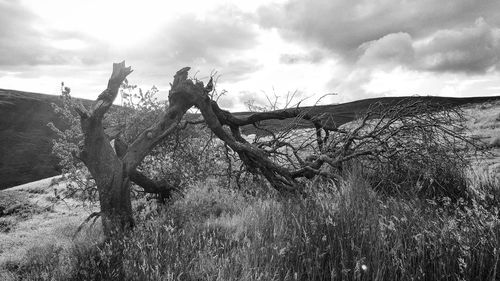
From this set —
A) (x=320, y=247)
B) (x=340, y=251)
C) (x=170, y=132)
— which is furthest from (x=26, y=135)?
(x=340, y=251)

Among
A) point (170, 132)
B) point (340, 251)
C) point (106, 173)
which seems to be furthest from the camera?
point (170, 132)

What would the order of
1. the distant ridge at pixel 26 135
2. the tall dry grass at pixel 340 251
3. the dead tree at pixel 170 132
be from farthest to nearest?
the distant ridge at pixel 26 135, the dead tree at pixel 170 132, the tall dry grass at pixel 340 251

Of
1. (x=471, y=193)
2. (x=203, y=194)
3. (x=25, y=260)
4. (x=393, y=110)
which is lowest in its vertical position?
(x=25, y=260)

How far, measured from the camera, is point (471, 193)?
5.98 metres

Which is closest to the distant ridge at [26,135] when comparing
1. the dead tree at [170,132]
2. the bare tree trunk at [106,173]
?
the dead tree at [170,132]

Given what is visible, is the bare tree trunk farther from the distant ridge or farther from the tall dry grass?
the distant ridge

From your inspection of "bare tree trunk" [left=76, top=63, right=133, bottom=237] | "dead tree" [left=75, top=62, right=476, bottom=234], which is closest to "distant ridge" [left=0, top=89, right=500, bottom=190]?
"dead tree" [left=75, top=62, right=476, bottom=234]

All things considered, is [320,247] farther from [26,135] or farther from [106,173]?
[26,135]

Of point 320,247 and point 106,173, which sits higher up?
point 106,173

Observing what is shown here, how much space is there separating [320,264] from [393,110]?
4957 mm

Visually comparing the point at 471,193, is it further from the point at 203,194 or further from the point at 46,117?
the point at 46,117

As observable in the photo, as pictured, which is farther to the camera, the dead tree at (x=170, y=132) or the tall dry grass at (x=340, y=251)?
the dead tree at (x=170, y=132)

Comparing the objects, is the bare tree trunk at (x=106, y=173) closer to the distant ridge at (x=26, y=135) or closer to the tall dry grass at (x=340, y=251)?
the tall dry grass at (x=340, y=251)

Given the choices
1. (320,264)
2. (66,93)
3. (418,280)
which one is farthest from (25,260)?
(418,280)
